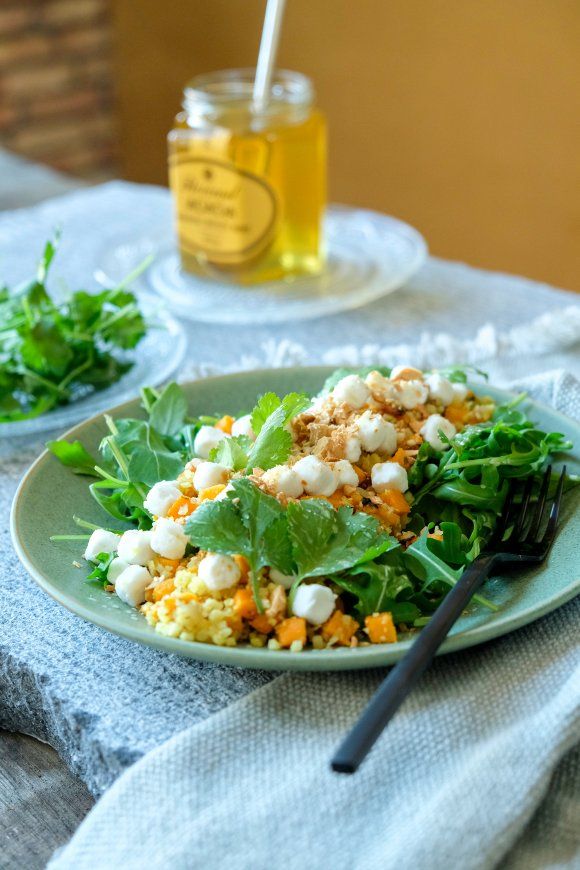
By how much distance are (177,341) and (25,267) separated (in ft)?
1.48

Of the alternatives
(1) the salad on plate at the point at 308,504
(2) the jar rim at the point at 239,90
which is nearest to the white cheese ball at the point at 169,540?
(1) the salad on plate at the point at 308,504

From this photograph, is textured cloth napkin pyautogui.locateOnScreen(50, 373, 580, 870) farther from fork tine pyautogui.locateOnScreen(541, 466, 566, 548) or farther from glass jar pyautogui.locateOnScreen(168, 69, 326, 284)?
glass jar pyautogui.locateOnScreen(168, 69, 326, 284)

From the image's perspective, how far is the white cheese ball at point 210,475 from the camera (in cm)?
83

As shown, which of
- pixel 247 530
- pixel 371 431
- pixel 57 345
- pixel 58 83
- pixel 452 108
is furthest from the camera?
pixel 58 83

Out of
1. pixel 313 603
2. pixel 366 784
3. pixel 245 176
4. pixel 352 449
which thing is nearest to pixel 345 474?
pixel 352 449

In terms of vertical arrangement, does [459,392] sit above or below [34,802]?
above

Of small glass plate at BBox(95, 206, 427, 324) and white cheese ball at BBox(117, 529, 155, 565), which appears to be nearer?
white cheese ball at BBox(117, 529, 155, 565)

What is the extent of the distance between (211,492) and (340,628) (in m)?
0.16

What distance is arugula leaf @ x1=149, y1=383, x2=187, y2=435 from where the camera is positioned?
1.01 m

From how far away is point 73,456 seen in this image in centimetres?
98

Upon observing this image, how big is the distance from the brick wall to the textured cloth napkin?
11.5 ft

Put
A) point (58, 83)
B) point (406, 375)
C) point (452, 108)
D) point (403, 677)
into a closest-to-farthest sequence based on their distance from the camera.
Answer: point (403, 677), point (406, 375), point (452, 108), point (58, 83)

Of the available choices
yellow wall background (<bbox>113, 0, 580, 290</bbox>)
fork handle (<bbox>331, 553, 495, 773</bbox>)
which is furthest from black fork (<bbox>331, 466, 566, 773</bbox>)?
yellow wall background (<bbox>113, 0, 580, 290</bbox>)

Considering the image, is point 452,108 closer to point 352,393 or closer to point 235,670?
point 352,393
